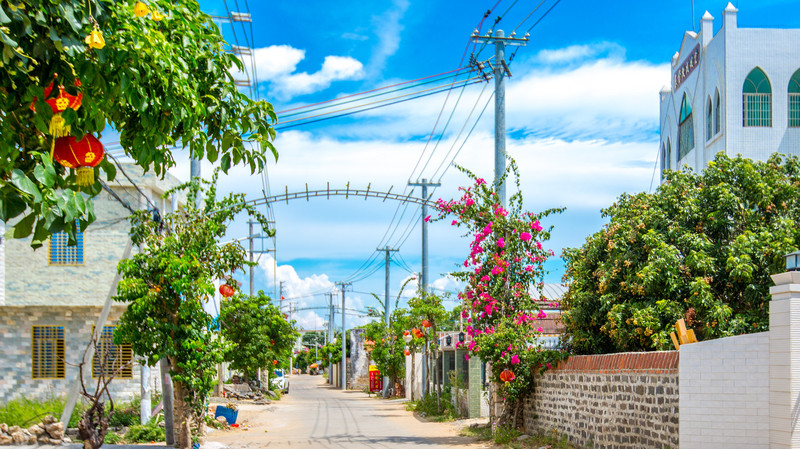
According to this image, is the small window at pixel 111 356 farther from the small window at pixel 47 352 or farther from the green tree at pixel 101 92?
the green tree at pixel 101 92

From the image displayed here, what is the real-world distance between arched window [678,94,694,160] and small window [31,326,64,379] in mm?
23623

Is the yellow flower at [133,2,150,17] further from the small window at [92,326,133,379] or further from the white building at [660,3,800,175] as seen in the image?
the white building at [660,3,800,175]

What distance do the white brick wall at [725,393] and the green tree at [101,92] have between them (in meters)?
6.85

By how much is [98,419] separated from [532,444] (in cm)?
832

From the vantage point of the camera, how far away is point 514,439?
16.3 metres

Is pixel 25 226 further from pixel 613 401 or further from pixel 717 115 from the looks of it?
pixel 717 115

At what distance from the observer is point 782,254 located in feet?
42.0

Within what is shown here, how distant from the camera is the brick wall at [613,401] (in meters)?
10.8

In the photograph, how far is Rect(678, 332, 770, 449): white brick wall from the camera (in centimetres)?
925

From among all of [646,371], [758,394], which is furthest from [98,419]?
[758,394]

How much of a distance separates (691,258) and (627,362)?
2.46m

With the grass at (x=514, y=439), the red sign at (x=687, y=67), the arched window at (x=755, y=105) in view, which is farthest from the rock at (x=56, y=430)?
the red sign at (x=687, y=67)

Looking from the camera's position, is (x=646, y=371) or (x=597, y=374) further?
(x=597, y=374)

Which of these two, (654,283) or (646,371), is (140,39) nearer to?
A: (646,371)
